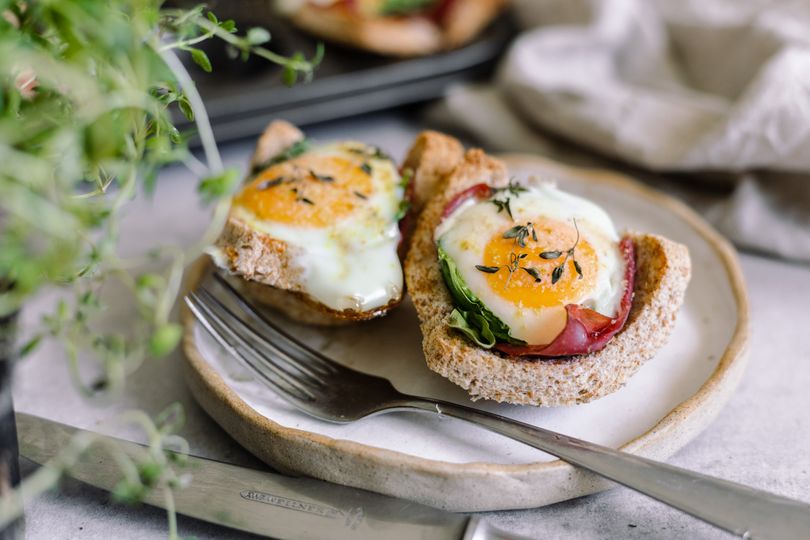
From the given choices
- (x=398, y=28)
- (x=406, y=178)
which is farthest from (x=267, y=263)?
(x=398, y=28)

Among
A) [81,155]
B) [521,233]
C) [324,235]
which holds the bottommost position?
[324,235]

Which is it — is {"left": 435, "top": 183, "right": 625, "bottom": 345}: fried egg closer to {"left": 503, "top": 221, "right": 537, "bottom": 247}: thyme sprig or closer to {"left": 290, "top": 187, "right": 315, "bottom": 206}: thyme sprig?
{"left": 503, "top": 221, "right": 537, "bottom": 247}: thyme sprig

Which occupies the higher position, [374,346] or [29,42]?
[29,42]

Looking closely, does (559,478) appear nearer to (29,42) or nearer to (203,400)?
(203,400)

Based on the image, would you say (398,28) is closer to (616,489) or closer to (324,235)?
(324,235)

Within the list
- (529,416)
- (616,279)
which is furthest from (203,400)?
(616,279)

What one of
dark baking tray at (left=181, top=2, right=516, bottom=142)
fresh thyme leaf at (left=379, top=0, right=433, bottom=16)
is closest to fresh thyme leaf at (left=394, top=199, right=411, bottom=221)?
dark baking tray at (left=181, top=2, right=516, bottom=142)

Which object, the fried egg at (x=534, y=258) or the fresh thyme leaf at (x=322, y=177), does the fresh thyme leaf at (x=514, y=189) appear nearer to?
the fried egg at (x=534, y=258)
